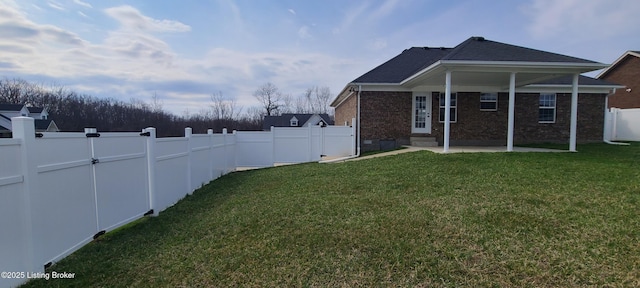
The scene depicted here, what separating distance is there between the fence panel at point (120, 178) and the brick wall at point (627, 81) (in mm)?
29581

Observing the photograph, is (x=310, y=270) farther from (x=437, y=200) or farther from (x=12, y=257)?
(x=437, y=200)

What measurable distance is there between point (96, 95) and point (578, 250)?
2286 inches

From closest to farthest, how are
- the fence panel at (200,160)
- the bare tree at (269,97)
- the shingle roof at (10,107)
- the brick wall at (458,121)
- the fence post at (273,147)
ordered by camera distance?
the fence panel at (200,160) → the brick wall at (458,121) → the fence post at (273,147) → the shingle roof at (10,107) → the bare tree at (269,97)

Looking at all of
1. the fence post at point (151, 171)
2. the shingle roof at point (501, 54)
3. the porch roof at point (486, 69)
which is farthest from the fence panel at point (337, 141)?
the fence post at point (151, 171)

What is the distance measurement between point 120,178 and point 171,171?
1652 millimetres

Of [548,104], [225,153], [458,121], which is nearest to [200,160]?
[225,153]

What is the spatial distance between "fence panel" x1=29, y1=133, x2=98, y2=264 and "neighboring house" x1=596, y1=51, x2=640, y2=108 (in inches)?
1189

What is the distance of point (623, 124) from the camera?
54.9 ft

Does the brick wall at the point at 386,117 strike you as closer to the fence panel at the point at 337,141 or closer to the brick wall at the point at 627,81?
the fence panel at the point at 337,141

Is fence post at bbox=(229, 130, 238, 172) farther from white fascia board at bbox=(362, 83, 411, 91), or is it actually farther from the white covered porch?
the white covered porch

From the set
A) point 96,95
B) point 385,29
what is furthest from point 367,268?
point 96,95

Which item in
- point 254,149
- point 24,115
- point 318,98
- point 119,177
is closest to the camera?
point 119,177

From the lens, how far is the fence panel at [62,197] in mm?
2881

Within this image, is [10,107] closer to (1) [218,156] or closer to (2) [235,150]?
(2) [235,150]
